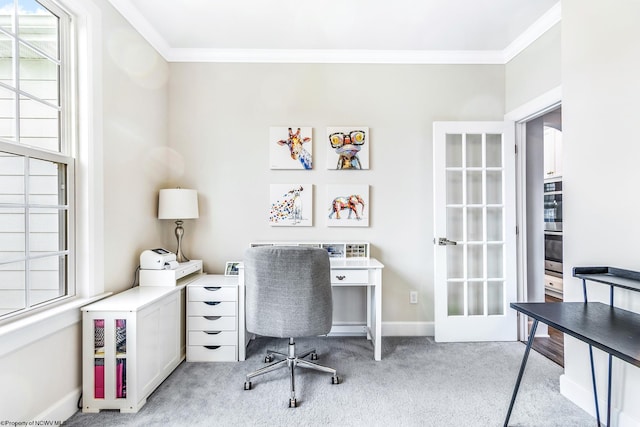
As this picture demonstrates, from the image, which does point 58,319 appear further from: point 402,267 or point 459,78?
point 459,78

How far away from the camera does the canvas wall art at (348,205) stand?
2.80m

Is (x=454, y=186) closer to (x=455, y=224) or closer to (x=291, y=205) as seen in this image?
(x=455, y=224)

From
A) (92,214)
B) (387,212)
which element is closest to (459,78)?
(387,212)

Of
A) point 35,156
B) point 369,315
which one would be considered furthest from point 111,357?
point 369,315

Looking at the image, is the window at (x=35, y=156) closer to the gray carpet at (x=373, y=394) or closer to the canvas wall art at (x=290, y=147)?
the gray carpet at (x=373, y=394)

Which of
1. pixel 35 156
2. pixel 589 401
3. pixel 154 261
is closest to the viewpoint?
pixel 35 156

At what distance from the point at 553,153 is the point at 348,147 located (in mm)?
3303

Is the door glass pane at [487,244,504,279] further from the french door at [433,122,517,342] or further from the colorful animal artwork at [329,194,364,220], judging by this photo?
the colorful animal artwork at [329,194,364,220]

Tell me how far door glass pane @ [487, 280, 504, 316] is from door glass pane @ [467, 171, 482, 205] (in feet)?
A: 2.58

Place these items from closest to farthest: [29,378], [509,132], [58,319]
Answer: [29,378], [58,319], [509,132]

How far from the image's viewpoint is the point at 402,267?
9.32 ft

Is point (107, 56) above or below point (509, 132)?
above

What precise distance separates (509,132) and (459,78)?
70cm

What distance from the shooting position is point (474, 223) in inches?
110
